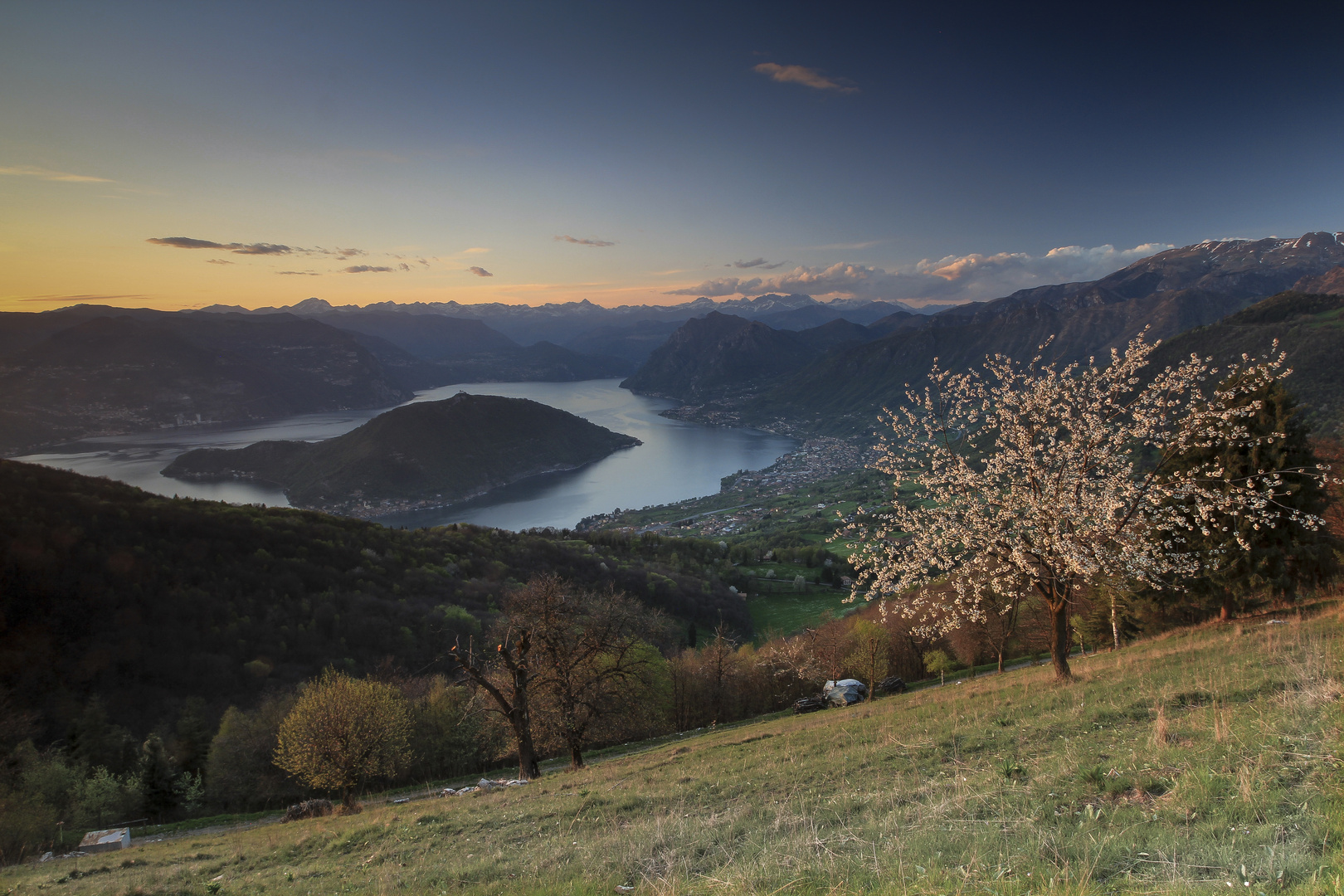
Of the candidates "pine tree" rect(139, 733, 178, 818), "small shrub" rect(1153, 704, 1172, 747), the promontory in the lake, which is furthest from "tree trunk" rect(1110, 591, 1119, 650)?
the promontory in the lake

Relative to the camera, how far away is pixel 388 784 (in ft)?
95.3

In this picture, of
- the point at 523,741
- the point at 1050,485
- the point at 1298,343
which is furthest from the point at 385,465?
the point at 1298,343

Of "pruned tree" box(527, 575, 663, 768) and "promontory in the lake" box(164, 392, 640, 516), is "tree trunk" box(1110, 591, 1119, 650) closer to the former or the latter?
"pruned tree" box(527, 575, 663, 768)

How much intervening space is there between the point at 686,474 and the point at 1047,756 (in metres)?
188

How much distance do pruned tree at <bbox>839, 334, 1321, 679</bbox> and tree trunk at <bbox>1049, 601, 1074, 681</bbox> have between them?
39mm

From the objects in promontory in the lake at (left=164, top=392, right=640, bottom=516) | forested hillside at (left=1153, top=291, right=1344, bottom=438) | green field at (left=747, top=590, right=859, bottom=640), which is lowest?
green field at (left=747, top=590, right=859, bottom=640)

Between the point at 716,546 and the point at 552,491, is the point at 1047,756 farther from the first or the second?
the point at 552,491

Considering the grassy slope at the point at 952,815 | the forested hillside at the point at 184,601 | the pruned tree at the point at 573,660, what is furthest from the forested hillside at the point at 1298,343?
the forested hillside at the point at 184,601

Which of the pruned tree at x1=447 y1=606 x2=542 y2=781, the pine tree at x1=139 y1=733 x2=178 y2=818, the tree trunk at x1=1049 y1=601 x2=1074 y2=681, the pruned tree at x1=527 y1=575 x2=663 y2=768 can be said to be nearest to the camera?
the tree trunk at x1=1049 y1=601 x2=1074 y2=681

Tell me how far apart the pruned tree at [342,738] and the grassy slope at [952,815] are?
7.46 m

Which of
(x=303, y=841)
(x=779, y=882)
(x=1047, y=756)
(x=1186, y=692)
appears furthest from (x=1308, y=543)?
(x=303, y=841)

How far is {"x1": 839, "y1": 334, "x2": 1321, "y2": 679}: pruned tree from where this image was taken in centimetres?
1273

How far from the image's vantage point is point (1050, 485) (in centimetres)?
1339

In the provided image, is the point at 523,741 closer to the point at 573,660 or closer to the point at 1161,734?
the point at 573,660
